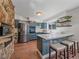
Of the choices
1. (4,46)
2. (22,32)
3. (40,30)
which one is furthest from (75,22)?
(40,30)

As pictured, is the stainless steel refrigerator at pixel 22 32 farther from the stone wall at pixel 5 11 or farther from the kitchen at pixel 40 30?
the stone wall at pixel 5 11

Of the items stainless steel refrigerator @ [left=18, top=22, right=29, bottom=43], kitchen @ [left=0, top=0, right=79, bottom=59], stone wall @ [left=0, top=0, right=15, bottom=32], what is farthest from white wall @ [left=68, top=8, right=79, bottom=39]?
stainless steel refrigerator @ [left=18, top=22, right=29, bottom=43]

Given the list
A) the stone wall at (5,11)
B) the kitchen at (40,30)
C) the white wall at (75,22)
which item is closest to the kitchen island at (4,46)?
the kitchen at (40,30)

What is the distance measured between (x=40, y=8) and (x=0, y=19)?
12.6 ft

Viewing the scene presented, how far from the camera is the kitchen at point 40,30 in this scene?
3287mm

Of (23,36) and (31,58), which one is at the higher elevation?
(23,36)

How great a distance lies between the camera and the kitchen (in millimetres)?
3287

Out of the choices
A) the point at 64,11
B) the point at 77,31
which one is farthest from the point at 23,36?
the point at 77,31

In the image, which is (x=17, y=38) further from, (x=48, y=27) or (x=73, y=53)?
(x=73, y=53)

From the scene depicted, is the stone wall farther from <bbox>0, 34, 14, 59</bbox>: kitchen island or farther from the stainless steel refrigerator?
the stainless steel refrigerator

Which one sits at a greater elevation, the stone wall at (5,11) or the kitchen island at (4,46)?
the stone wall at (5,11)

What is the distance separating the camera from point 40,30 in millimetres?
10125

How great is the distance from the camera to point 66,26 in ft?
18.6

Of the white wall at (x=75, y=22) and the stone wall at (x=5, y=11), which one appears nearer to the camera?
the stone wall at (x=5, y=11)
